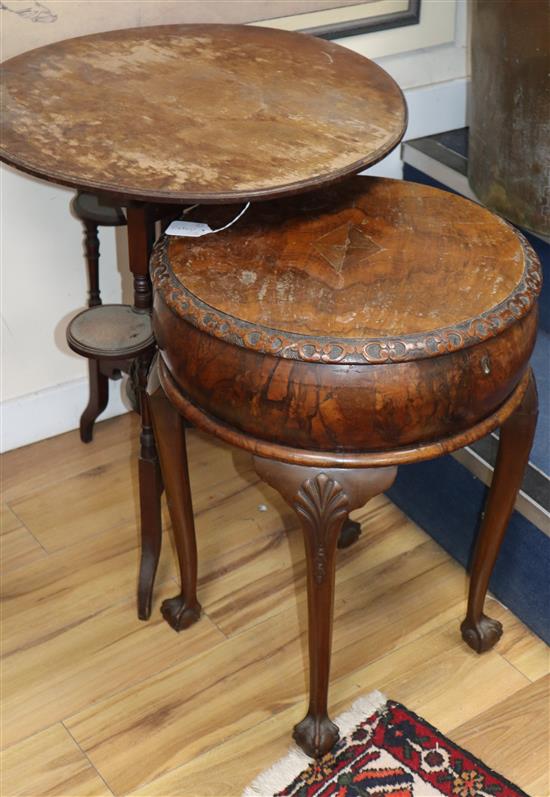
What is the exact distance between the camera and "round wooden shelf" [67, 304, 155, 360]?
1.36 meters

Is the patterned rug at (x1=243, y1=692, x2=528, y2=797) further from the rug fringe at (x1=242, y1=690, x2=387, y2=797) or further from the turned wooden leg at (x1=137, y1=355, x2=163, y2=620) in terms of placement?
the turned wooden leg at (x1=137, y1=355, x2=163, y2=620)

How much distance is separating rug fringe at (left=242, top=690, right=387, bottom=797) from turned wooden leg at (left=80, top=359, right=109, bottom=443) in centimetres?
70

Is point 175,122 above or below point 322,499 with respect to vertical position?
above

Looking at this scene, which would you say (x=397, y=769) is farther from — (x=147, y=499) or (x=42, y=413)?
(x=42, y=413)

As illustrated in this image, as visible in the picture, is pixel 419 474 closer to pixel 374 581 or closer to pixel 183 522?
pixel 374 581

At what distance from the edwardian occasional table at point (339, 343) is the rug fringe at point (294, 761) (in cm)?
13

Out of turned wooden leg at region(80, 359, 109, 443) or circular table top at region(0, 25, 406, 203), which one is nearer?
circular table top at region(0, 25, 406, 203)

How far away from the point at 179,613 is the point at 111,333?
0.41 m

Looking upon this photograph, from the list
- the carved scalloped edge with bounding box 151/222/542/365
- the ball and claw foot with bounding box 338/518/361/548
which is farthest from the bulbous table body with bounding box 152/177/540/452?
the ball and claw foot with bounding box 338/518/361/548

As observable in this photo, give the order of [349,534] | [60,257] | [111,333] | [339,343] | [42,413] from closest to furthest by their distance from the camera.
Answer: [339,343] < [111,333] < [349,534] < [60,257] < [42,413]

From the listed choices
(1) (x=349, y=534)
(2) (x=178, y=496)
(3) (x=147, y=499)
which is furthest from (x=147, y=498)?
(1) (x=349, y=534)

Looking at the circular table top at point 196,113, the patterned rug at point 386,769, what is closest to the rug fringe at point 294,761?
the patterned rug at point 386,769

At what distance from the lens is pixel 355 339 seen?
1016 mm

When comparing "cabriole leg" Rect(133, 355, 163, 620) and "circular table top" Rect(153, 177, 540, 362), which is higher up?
"circular table top" Rect(153, 177, 540, 362)
